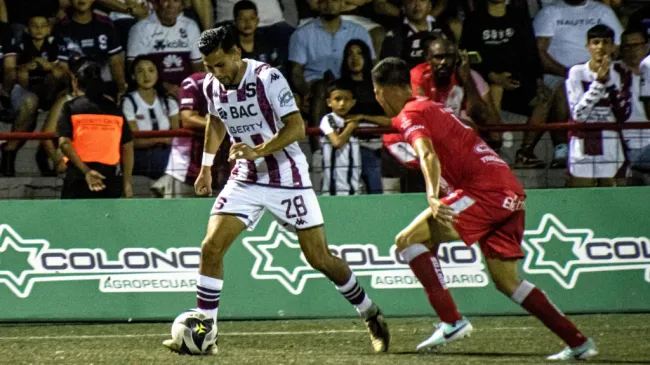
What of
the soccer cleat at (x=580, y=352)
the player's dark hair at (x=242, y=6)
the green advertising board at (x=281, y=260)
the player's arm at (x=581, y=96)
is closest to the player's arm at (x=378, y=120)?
the green advertising board at (x=281, y=260)

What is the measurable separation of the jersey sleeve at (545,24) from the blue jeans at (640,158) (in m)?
2.32

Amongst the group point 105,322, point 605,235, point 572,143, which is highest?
point 572,143

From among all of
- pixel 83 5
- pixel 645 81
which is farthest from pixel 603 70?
pixel 83 5

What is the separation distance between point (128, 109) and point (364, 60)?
2470 millimetres

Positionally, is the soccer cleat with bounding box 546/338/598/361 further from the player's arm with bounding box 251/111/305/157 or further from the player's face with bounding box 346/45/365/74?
the player's face with bounding box 346/45/365/74

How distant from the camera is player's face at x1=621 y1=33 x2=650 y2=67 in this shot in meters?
11.9

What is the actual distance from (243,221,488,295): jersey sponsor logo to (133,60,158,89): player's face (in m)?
2.55

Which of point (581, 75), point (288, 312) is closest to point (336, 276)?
point (288, 312)

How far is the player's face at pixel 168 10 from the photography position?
41.6 ft

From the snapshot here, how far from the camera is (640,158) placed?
35.1ft

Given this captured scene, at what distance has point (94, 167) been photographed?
35.4ft

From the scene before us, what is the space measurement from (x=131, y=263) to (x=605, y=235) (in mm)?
4180

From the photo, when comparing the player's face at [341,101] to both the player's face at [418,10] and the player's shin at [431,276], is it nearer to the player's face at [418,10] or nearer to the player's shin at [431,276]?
the player's face at [418,10]

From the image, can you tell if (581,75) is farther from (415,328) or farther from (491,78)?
(415,328)
